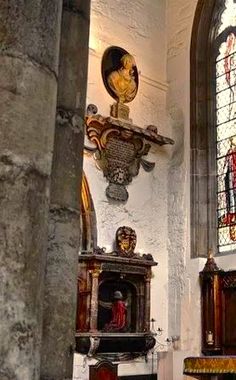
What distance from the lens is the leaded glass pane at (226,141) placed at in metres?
8.79

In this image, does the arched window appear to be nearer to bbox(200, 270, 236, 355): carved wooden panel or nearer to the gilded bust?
bbox(200, 270, 236, 355): carved wooden panel

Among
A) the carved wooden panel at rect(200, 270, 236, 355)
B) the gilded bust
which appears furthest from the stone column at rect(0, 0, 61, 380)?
the gilded bust

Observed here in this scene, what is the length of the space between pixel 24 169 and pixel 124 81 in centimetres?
783

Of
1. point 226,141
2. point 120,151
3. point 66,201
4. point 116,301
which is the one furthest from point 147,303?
point 66,201

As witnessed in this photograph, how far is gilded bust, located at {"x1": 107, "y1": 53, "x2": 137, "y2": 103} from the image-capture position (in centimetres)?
878

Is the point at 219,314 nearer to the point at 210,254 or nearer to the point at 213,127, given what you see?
the point at 210,254

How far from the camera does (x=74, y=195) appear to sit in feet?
5.39

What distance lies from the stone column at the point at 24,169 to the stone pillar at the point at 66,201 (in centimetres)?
23

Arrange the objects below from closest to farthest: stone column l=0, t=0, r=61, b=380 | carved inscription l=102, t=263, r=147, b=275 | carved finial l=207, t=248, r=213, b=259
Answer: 1. stone column l=0, t=0, r=61, b=380
2. carved inscription l=102, t=263, r=147, b=275
3. carved finial l=207, t=248, r=213, b=259

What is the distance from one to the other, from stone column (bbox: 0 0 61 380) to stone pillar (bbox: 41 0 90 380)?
0.23m

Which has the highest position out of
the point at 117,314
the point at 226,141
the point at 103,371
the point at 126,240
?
the point at 226,141

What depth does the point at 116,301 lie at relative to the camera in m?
8.03

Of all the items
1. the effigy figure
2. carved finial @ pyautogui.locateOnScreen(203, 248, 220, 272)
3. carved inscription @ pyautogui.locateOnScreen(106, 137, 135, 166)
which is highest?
carved inscription @ pyautogui.locateOnScreen(106, 137, 135, 166)

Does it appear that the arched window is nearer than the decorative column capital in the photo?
No
